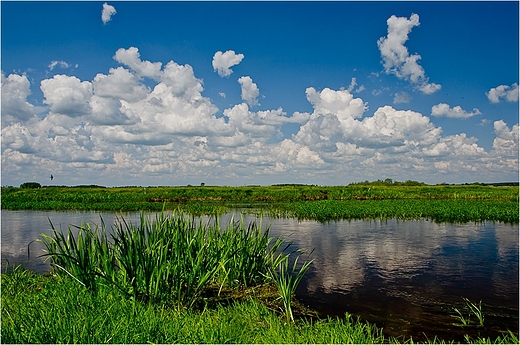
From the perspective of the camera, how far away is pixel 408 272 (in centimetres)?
1095

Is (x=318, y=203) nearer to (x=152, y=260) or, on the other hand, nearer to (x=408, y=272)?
(x=408, y=272)

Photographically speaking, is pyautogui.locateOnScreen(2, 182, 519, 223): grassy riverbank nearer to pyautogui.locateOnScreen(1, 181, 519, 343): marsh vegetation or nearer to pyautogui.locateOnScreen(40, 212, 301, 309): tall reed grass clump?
pyautogui.locateOnScreen(1, 181, 519, 343): marsh vegetation

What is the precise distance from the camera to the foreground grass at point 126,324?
4.74 meters

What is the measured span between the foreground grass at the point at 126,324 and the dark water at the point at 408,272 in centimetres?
137

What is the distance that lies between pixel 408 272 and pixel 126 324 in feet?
27.1

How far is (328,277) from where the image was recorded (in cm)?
1031

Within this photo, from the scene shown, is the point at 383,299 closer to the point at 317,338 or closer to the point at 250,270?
the point at 250,270

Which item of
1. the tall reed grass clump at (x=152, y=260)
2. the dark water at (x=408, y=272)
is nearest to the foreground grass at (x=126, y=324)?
the tall reed grass clump at (x=152, y=260)

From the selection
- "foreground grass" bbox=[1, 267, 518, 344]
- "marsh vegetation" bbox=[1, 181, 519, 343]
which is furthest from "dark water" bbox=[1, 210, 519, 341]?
"foreground grass" bbox=[1, 267, 518, 344]

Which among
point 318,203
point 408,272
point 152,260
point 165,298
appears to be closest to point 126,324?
point 152,260

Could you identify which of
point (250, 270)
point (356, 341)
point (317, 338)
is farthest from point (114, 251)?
point (356, 341)

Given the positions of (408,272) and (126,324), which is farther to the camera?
(408,272)

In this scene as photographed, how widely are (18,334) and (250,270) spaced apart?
4594 millimetres

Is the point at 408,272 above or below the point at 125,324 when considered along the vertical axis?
below
